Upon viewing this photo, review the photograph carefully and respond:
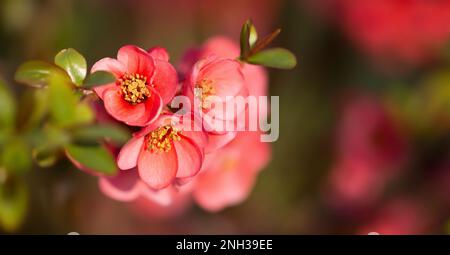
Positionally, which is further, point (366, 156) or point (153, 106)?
point (366, 156)

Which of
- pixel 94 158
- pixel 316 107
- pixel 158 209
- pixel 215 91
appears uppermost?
pixel 316 107

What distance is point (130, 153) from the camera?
1.82 ft

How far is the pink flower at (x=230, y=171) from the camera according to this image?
0.83 metres

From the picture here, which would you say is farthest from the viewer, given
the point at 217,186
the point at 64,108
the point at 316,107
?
the point at 316,107

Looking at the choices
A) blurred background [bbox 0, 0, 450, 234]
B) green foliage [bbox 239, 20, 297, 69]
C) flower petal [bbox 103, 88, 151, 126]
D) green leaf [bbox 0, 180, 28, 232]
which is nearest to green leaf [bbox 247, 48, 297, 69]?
green foliage [bbox 239, 20, 297, 69]

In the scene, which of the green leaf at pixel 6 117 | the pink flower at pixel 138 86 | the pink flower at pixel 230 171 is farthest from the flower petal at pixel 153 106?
the pink flower at pixel 230 171

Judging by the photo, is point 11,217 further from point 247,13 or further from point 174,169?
point 247,13

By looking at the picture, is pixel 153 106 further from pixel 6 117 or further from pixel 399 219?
pixel 399 219

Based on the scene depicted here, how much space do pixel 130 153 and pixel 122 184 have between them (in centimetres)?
13

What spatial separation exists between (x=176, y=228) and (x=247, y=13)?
1.61ft

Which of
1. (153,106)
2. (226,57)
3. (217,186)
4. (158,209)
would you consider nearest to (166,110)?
(153,106)

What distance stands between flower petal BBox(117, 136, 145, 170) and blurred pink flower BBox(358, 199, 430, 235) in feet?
2.11

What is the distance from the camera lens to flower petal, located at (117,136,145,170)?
55cm
